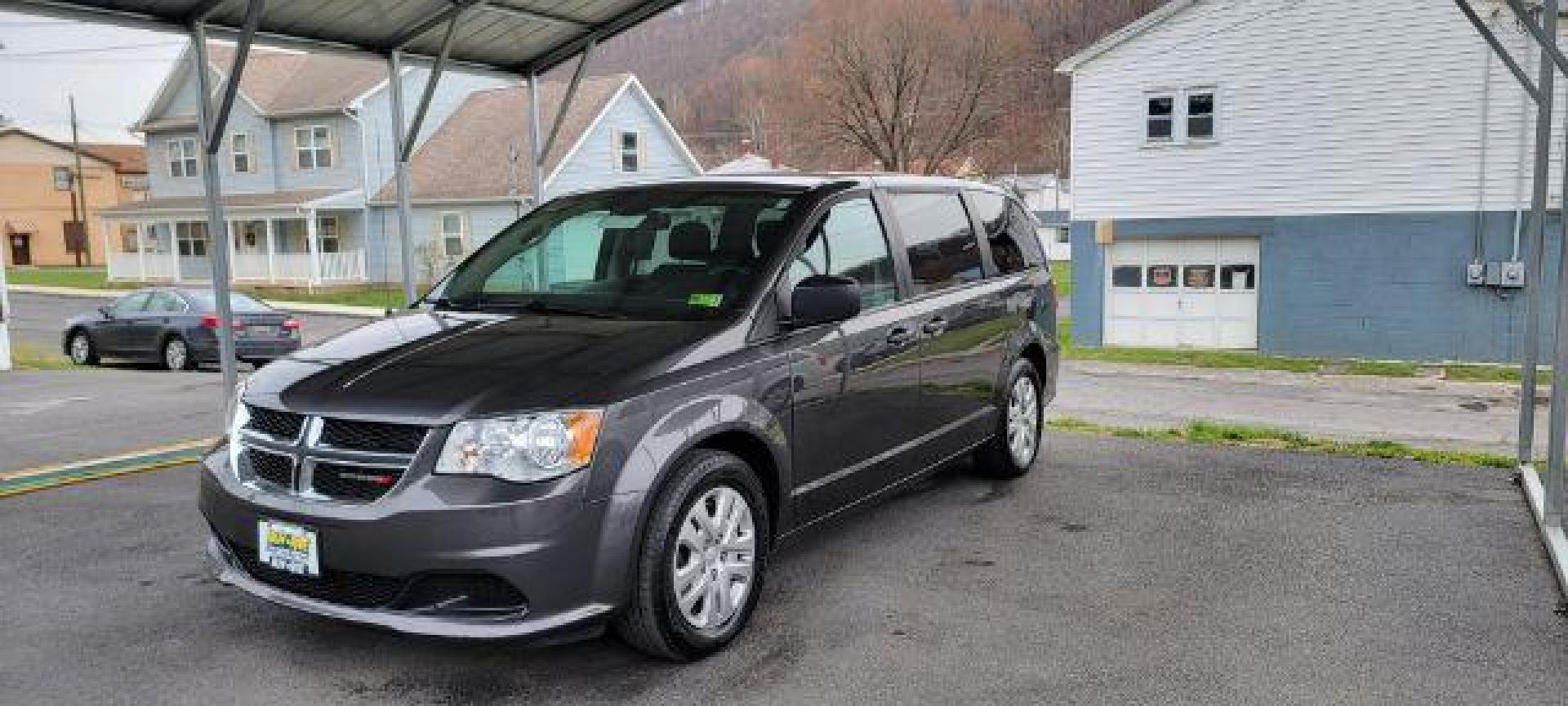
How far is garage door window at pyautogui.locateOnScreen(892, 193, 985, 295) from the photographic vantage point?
550 cm

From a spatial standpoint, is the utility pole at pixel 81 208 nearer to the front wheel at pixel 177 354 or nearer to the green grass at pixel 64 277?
the green grass at pixel 64 277

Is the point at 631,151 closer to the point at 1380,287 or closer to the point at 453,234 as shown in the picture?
the point at 453,234

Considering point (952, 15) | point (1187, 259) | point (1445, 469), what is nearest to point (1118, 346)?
point (1187, 259)

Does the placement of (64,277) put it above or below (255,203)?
below

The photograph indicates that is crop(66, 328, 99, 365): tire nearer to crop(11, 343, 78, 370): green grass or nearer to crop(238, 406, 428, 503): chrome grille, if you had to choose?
crop(11, 343, 78, 370): green grass

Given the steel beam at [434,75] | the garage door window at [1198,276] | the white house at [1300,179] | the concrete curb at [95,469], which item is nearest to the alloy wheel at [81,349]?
the concrete curb at [95,469]

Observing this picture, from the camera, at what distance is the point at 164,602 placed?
4.59m

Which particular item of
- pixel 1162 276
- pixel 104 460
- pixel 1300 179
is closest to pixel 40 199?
pixel 1162 276

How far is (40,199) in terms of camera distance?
188 ft

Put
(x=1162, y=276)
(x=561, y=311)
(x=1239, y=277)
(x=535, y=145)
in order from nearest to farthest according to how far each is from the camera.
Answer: (x=561, y=311) < (x=535, y=145) < (x=1239, y=277) < (x=1162, y=276)

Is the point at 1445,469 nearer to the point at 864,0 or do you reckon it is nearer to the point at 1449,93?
the point at 1449,93

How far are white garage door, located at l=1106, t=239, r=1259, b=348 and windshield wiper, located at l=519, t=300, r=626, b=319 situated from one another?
62.0 feet

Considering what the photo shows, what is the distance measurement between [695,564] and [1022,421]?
10.7 ft

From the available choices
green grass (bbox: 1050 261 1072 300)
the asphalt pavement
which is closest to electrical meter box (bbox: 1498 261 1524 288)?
green grass (bbox: 1050 261 1072 300)
